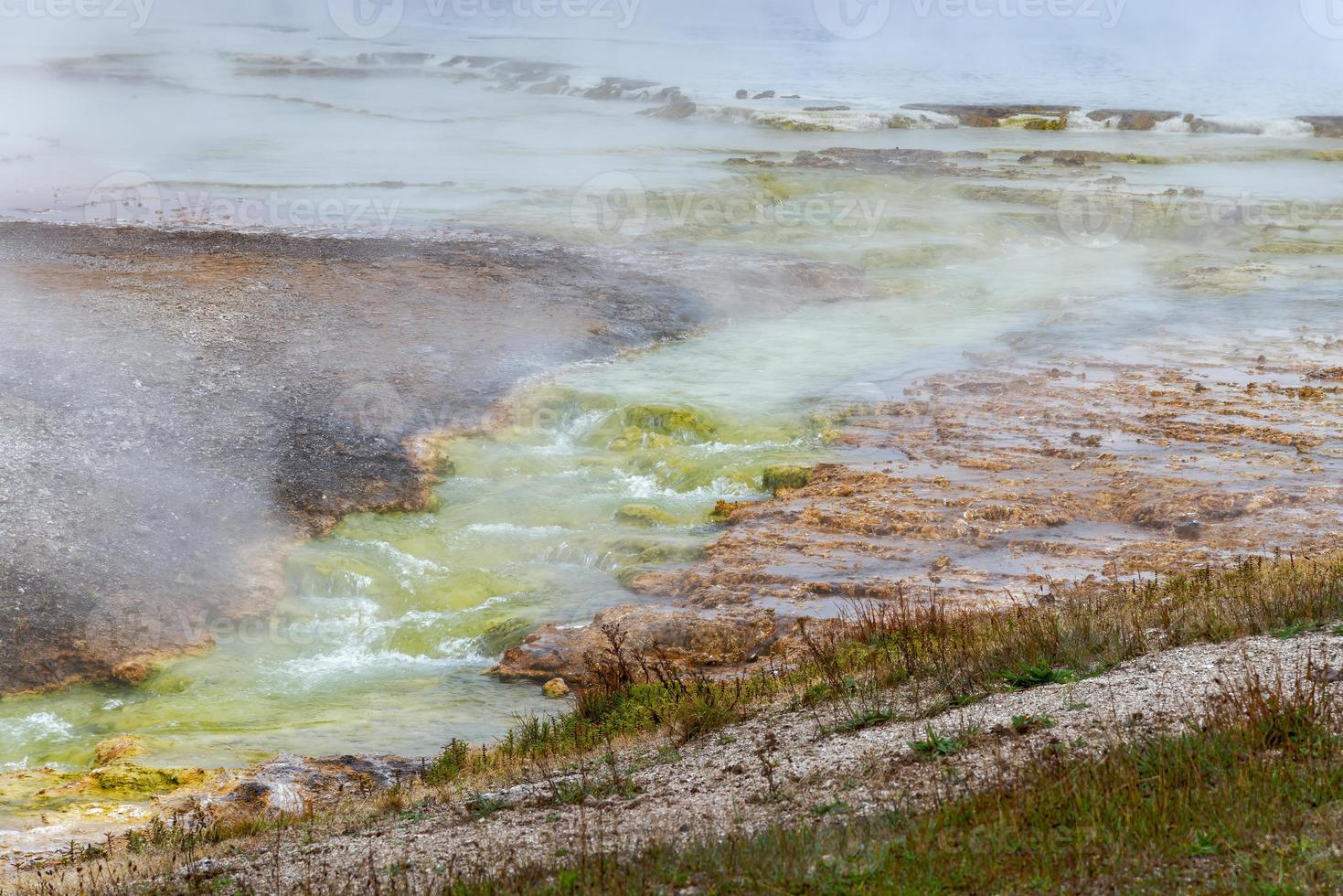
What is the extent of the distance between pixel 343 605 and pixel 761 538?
12.5ft

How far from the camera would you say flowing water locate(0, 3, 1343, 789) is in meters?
9.30

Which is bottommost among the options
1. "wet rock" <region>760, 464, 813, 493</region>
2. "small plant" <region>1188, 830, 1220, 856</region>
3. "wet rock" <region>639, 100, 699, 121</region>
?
"wet rock" <region>760, 464, 813, 493</region>

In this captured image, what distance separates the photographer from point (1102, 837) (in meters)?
4.24

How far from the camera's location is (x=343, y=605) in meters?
10.5

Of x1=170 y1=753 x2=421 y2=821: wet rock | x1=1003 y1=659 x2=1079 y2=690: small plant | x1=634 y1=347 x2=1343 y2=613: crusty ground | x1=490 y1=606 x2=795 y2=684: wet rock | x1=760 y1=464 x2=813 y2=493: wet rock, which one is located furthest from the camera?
x1=760 y1=464 x2=813 y2=493: wet rock

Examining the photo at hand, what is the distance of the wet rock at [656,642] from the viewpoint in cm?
918

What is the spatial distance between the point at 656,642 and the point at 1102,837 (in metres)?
5.32

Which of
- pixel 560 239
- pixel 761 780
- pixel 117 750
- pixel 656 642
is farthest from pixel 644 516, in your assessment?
pixel 560 239

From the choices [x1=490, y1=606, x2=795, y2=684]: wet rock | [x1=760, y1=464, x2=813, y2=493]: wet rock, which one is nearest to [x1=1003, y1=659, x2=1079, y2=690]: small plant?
[x1=490, y1=606, x2=795, y2=684]: wet rock

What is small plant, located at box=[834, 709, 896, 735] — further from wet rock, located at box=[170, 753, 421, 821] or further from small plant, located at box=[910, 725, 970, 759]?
wet rock, located at box=[170, 753, 421, 821]

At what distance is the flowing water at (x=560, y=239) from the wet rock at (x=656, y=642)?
0.32m

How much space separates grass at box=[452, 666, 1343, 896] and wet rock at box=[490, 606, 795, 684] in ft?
13.4

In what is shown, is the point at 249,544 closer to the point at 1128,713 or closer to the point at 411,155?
the point at 1128,713

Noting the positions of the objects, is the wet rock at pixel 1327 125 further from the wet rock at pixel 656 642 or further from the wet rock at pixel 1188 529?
the wet rock at pixel 656 642
